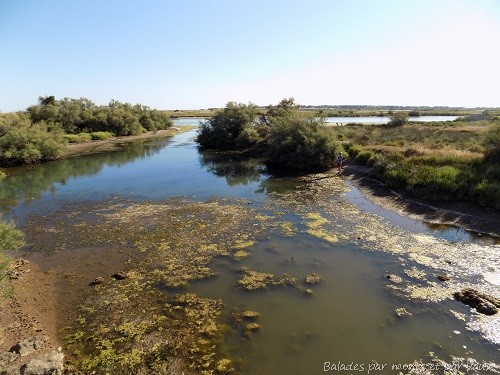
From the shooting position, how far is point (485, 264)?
1286 centimetres

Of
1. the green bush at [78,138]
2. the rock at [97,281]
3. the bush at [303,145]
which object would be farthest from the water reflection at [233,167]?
the green bush at [78,138]

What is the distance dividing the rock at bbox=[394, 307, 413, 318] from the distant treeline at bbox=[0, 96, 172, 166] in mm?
39803

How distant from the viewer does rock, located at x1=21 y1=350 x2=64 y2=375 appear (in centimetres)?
741

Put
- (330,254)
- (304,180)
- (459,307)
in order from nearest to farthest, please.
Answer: (459,307)
(330,254)
(304,180)

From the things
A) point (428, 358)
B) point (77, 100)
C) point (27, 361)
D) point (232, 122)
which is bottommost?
point (428, 358)

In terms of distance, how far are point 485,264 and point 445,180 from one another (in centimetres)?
845

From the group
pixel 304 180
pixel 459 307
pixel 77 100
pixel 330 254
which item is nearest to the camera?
pixel 459 307

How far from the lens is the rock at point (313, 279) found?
1180 centimetres

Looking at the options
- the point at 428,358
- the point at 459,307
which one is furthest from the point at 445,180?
the point at 428,358

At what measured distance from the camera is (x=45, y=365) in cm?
758

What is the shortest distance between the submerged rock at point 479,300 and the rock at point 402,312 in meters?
1.98

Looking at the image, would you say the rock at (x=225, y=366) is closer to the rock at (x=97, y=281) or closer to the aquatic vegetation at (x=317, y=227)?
the rock at (x=97, y=281)

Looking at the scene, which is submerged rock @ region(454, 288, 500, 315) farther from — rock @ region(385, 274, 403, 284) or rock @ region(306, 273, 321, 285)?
rock @ region(306, 273, 321, 285)

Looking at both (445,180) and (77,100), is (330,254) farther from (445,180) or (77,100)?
(77,100)
